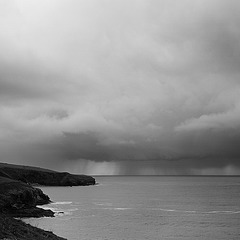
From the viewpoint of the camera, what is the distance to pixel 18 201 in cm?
12238

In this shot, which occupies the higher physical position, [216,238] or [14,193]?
[14,193]

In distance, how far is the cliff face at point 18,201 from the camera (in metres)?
112

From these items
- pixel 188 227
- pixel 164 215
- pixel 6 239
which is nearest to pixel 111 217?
pixel 164 215

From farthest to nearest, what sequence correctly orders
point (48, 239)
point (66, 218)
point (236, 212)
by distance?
point (236, 212) < point (66, 218) < point (48, 239)

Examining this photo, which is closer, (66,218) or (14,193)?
(66,218)

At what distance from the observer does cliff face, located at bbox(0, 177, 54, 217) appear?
112 metres

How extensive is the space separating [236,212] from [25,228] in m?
93.8

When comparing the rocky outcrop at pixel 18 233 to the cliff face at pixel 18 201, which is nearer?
the rocky outcrop at pixel 18 233

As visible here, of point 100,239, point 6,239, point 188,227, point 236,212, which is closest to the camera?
point 6,239

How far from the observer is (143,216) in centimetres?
11956

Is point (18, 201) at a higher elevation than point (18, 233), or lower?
higher

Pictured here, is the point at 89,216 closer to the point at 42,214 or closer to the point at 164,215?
the point at 42,214

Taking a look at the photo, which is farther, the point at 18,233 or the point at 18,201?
the point at 18,201

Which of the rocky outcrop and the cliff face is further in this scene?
the cliff face
